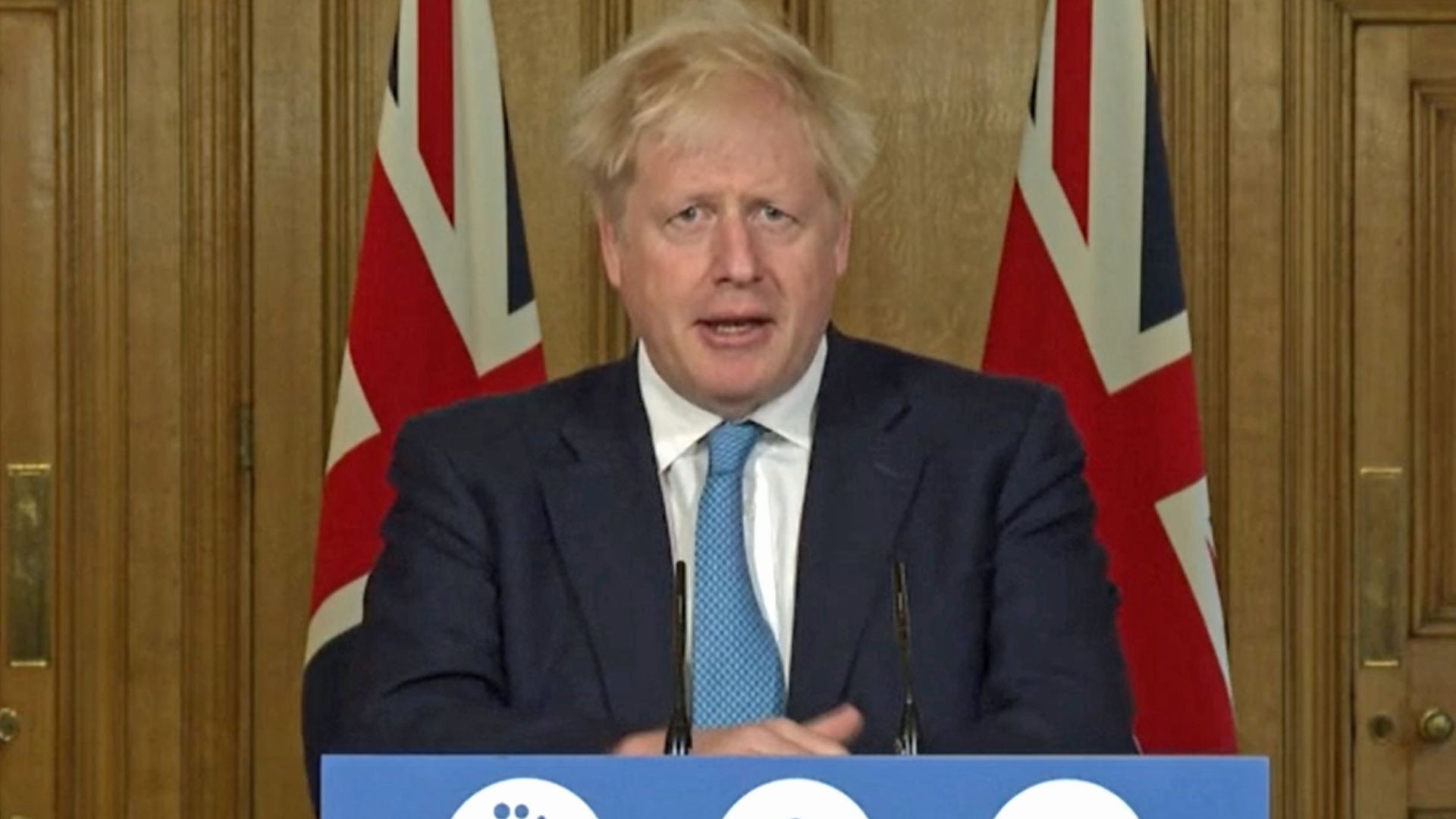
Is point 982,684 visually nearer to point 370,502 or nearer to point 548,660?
point 548,660

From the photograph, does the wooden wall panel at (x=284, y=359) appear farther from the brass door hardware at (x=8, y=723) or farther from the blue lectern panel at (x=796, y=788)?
the blue lectern panel at (x=796, y=788)

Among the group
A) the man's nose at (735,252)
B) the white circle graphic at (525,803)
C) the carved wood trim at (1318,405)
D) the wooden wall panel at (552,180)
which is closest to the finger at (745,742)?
the white circle graphic at (525,803)

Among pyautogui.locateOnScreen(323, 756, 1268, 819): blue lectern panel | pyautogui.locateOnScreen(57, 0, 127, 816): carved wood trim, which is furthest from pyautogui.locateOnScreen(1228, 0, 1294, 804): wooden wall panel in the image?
pyautogui.locateOnScreen(323, 756, 1268, 819): blue lectern panel

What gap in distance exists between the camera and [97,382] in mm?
4422

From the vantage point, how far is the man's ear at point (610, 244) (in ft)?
8.15

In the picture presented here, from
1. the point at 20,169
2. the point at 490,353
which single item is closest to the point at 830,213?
the point at 490,353

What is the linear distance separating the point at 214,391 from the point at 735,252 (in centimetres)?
225

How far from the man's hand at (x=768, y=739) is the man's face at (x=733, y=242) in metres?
0.39

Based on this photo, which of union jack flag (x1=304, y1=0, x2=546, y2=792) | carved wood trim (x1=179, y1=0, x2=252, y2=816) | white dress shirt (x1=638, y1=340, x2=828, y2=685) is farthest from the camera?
carved wood trim (x1=179, y1=0, x2=252, y2=816)

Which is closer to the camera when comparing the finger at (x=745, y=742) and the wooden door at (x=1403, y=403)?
the finger at (x=745, y=742)

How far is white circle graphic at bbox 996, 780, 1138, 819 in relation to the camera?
1.67 metres

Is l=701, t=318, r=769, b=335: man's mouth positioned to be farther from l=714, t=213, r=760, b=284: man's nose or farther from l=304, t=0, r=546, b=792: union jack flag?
l=304, t=0, r=546, b=792: union jack flag

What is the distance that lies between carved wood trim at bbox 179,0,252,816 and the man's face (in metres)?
2.12

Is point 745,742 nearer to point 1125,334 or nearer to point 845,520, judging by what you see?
point 845,520
